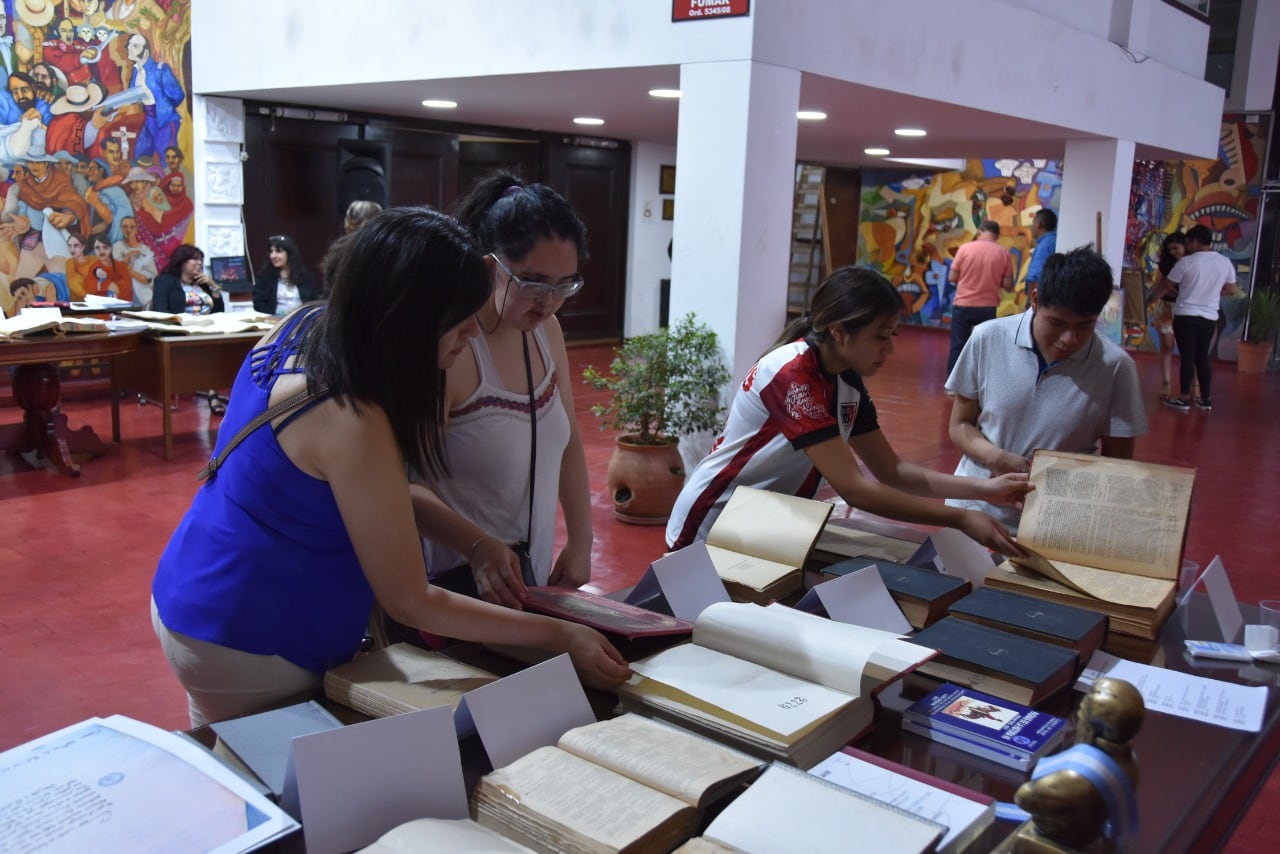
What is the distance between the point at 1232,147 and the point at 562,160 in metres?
8.07

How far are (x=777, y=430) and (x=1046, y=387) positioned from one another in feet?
2.41

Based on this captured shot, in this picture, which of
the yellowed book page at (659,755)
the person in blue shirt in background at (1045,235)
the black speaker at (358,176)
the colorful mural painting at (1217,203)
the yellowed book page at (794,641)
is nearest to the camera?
the yellowed book page at (659,755)

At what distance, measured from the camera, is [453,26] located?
5973 mm

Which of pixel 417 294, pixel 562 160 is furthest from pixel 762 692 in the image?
pixel 562 160

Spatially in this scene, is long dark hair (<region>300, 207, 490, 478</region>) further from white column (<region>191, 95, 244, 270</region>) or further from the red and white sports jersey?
white column (<region>191, 95, 244, 270</region>)

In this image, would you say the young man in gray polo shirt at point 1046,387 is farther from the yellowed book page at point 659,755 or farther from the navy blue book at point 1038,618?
the yellowed book page at point 659,755

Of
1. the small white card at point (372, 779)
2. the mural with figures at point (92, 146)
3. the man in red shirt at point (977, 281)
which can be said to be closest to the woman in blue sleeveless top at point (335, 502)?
the small white card at point (372, 779)

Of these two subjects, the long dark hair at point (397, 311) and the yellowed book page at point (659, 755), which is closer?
the yellowed book page at point (659, 755)

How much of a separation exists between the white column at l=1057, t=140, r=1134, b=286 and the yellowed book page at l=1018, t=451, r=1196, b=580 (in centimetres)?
698

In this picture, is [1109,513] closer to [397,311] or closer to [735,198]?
[397,311]

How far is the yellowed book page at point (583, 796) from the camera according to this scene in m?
1.01

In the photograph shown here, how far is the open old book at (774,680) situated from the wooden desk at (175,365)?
5234 mm

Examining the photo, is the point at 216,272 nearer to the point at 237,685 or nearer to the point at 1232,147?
the point at 237,685

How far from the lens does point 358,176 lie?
326 inches
